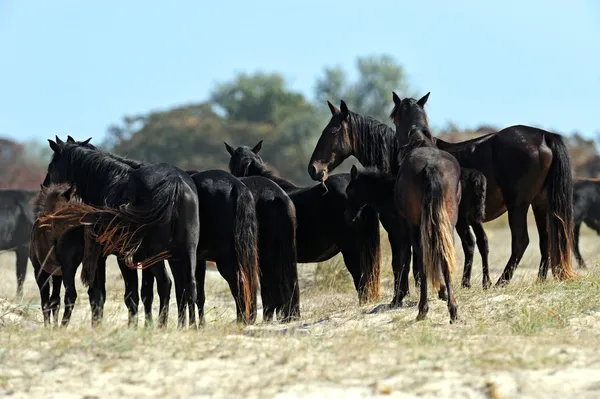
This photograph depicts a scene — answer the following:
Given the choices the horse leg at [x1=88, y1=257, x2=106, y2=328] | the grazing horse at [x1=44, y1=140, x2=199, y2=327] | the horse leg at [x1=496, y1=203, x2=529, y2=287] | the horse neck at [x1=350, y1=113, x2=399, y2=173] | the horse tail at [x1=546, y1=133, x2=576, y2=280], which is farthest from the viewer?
the horse neck at [x1=350, y1=113, x2=399, y2=173]

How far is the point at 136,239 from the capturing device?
8180 mm

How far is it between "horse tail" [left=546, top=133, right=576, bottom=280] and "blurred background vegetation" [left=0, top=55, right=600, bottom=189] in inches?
866

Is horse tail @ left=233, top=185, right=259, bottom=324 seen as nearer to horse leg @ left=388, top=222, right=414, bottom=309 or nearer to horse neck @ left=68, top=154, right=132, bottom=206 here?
horse neck @ left=68, top=154, right=132, bottom=206

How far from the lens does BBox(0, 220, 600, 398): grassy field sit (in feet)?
18.4

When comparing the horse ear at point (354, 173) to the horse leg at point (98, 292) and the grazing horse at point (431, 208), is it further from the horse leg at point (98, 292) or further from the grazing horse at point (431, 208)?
the horse leg at point (98, 292)

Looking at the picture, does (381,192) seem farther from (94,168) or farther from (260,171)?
(94,168)

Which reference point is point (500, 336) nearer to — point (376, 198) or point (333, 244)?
point (376, 198)

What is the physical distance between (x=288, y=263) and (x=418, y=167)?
2.23 metres

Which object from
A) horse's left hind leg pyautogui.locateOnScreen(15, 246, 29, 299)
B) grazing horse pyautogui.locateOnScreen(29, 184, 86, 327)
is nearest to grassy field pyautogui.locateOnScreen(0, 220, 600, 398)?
grazing horse pyautogui.locateOnScreen(29, 184, 86, 327)

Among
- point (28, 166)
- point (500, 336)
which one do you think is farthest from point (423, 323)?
point (28, 166)

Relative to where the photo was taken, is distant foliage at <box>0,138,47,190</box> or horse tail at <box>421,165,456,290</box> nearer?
horse tail at <box>421,165,456,290</box>

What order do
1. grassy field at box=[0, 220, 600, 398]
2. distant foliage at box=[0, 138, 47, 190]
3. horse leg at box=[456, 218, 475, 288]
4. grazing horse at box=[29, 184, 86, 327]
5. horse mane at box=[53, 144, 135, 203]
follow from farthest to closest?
distant foliage at box=[0, 138, 47, 190] < horse leg at box=[456, 218, 475, 288] < horse mane at box=[53, 144, 135, 203] < grazing horse at box=[29, 184, 86, 327] < grassy field at box=[0, 220, 600, 398]

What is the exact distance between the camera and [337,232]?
10273 mm

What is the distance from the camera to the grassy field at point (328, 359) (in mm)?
5609
